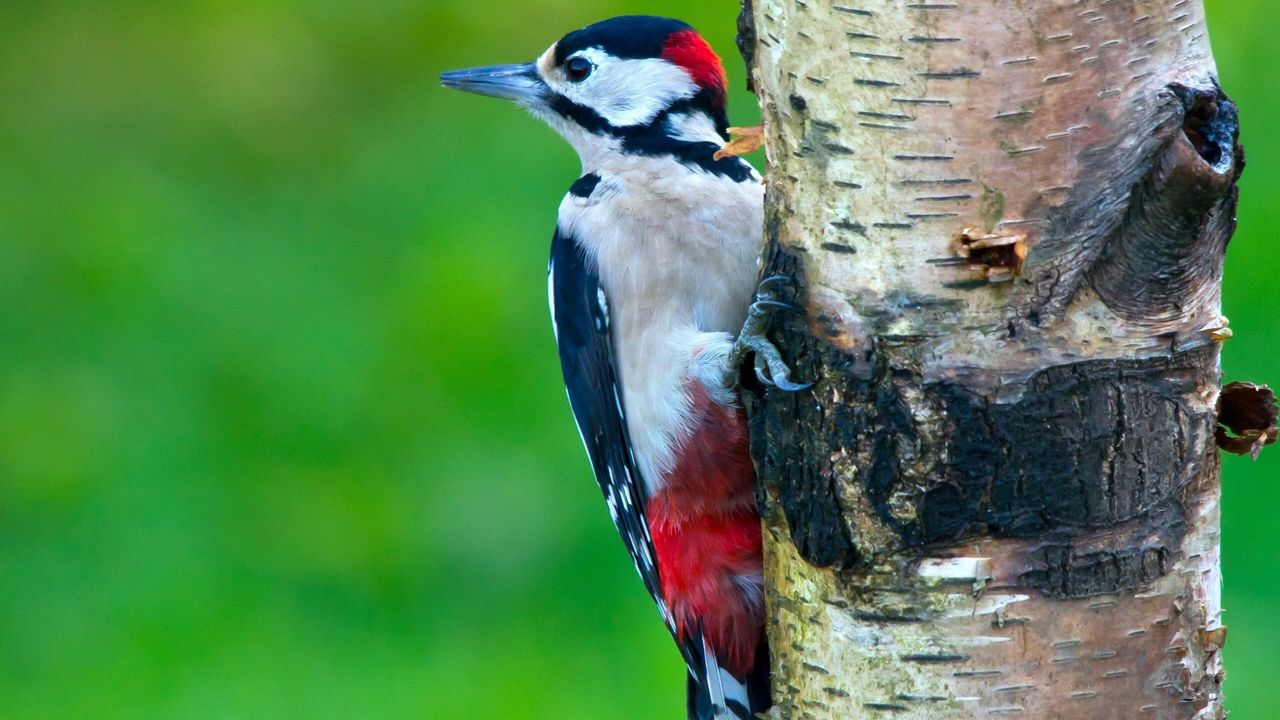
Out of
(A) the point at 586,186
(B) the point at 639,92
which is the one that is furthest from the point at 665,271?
(B) the point at 639,92

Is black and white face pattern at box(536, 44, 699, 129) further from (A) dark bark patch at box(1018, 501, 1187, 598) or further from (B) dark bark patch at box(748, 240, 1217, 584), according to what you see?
(A) dark bark patch at box(1018, 501, 1187, 598)

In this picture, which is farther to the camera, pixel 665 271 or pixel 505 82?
pixel 505 82

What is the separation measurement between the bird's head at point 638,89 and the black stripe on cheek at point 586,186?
0.09 meters

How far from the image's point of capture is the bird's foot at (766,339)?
7.38 feet

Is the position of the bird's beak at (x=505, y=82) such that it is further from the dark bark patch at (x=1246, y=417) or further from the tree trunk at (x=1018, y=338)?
the dark bark patch at (x=1246, y=417)

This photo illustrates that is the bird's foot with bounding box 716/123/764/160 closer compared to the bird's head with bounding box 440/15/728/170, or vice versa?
the bird's foot with bounding box 716/123/764/160

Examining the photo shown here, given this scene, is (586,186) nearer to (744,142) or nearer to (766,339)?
(744,142)

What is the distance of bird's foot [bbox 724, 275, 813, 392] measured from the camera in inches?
88.5

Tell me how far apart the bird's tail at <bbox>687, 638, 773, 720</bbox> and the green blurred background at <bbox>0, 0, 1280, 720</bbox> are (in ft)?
4.82

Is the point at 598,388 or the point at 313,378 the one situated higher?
the point at 598,388

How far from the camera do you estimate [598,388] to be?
3201mm

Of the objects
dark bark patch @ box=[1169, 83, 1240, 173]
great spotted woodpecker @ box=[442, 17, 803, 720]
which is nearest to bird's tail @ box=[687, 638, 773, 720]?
great spotted woodpecker @ box=[442, 17, 803, 720]

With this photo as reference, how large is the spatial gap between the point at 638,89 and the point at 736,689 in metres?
1.25

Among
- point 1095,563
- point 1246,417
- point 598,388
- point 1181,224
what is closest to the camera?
point 1181,224
